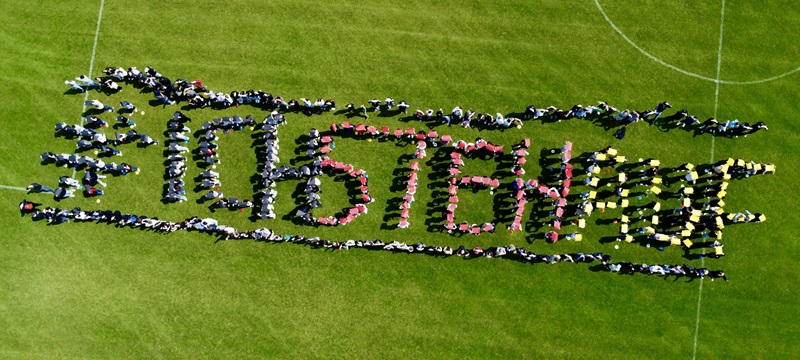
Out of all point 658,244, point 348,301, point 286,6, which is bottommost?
Result: point 348,301

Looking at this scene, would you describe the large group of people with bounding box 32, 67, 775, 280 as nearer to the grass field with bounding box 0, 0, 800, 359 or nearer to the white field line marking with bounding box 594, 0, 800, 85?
the grass field with bounding box 0, 0, 800, 359

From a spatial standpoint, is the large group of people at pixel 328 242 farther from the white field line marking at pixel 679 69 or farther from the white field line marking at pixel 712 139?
A: the white field line marking at pixel 679 69

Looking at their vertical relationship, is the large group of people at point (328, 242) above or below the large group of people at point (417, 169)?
below

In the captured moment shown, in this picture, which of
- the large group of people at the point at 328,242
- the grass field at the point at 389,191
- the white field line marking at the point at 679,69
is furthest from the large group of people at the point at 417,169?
the white field line marking at the point at 679,69

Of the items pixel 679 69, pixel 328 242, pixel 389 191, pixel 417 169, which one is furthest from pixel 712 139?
pixel 328 242

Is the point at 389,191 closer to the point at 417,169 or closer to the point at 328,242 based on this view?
the point at 417,169

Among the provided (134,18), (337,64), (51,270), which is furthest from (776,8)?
(51,270)

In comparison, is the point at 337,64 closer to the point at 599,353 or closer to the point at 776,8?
the point at 599,353

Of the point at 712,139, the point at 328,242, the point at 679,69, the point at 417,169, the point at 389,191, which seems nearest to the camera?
the point at 328,242
